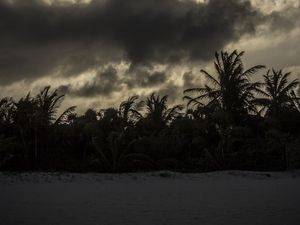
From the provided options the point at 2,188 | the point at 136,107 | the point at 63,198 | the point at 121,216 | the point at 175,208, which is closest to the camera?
the point at 121,216

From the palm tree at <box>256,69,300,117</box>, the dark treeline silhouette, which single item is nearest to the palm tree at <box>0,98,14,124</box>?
the dark treeline silhouette

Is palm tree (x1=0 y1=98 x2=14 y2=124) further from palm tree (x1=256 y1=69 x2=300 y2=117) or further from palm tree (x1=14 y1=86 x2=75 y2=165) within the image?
palm tree (x1=256 y1=69 x2=300 y2=117)

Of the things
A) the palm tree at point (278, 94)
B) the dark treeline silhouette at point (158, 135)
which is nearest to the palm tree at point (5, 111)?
the dark treeline silhouette at point (158, 135)

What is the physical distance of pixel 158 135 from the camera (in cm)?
2378

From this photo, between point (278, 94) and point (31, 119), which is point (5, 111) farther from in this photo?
point (278, 94)

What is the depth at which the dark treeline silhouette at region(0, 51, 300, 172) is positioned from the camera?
20.8 meters

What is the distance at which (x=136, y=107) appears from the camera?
25.8 metres

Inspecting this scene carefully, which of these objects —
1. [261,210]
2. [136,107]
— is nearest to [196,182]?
[261,210]

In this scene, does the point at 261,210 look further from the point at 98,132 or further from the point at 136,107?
the point at 136,107

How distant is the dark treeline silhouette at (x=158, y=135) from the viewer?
20797 millimetres

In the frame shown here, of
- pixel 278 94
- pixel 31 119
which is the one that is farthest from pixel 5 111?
pixel 278 94

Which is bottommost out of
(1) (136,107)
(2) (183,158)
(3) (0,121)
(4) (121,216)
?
(4) (121,216)

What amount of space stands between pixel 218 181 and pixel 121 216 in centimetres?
900

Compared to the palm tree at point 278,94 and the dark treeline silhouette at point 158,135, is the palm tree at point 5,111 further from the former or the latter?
the palm tree at point 278,94
